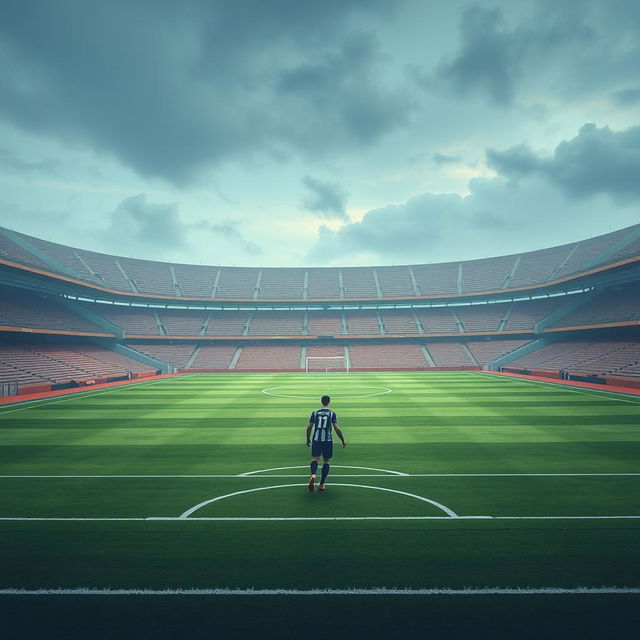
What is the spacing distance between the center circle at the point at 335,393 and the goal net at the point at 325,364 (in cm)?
2088

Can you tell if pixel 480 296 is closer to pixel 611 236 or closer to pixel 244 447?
pixel 611 236

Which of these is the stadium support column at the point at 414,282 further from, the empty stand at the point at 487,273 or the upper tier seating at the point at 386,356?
the upper tier seating at the point at 386,356

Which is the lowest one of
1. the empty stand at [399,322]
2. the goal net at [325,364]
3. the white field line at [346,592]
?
the white field line at [346,592]

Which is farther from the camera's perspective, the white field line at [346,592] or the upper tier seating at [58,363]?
the upper tier seating at [58,363]

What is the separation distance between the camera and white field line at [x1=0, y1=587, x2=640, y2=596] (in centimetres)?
464

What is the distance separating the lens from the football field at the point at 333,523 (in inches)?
181

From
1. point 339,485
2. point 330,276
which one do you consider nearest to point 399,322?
point 330,276

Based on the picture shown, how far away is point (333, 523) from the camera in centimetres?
659

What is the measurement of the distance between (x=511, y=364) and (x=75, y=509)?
4793 centimetres

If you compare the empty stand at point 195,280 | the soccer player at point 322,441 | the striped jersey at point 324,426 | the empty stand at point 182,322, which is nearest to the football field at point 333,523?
the soccer player at point 322,441

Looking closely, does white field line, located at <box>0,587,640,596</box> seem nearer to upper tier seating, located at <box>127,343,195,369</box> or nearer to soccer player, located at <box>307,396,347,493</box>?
soccer player, located at <box>307,396,347,493</box>

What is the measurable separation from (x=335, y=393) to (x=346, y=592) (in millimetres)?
21306

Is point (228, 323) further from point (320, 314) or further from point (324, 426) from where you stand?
point (324, 426)
